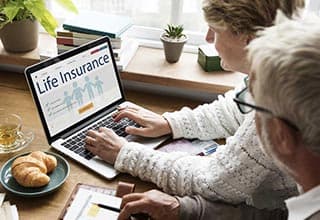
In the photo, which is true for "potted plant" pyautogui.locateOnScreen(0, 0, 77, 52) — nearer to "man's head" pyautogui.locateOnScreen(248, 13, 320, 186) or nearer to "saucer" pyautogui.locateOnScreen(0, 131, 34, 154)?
"saucer" pyautogui.locateOnScreen(0, 131, 34, 154)

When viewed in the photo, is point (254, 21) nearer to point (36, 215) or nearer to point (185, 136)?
point (185, 136)

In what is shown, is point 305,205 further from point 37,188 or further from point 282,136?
point 37,188

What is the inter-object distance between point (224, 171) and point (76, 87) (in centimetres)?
53

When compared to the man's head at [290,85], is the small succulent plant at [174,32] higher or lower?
lower

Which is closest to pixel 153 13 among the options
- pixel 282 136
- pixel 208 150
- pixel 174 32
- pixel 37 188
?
pixel 174 32

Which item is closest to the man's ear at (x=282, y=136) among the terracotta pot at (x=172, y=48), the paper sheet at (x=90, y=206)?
the paper sheet at (x=90, y=206)

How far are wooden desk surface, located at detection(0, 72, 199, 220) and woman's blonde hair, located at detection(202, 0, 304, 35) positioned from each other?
0.45 metres

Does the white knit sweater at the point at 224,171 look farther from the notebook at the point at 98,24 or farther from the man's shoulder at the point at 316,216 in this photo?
the notebook at the point at 98,24

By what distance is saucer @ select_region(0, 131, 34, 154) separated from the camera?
54.3 inches

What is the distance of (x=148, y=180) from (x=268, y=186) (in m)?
0.30

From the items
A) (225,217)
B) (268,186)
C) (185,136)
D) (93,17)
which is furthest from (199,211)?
(93,17)

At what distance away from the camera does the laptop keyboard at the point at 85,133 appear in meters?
1.38

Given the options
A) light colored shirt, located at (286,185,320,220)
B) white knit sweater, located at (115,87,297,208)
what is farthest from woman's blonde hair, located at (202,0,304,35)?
light colored shirt, located at (286,185,320,220)

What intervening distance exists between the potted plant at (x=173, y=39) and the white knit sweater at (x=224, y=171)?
1.64ft
